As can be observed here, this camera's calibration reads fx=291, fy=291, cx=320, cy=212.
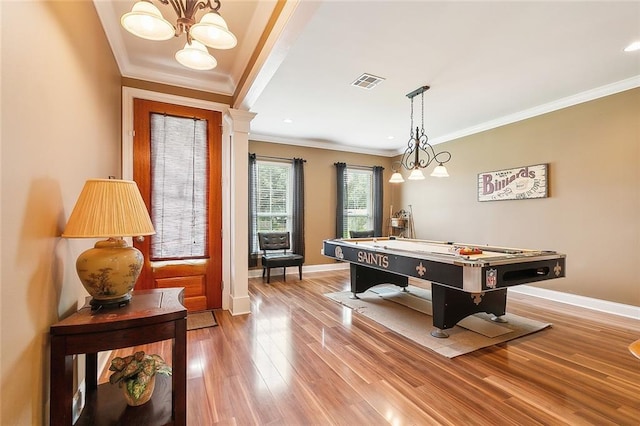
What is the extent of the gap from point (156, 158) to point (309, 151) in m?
3.45

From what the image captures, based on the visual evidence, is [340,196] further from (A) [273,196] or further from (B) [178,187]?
(B) [178,187]

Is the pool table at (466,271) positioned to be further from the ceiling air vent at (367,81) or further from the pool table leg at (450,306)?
the ceiling air vent at (367,81)

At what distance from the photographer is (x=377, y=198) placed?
6949mm

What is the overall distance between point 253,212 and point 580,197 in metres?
5.11

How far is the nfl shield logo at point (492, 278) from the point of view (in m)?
2.37

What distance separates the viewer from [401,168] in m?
6.92

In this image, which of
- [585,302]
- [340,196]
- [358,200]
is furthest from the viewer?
[358,200]

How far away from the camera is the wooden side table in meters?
1.22

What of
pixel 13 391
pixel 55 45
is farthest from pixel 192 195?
pixel 13 391

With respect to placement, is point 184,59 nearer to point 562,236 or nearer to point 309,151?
point 309,151

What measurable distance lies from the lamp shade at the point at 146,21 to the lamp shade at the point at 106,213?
2.83ft

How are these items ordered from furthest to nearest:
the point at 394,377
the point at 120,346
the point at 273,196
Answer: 1. the point at 273,196
2. the point at 394,377
3. the point at 120,346

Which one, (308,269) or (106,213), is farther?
(308,269)

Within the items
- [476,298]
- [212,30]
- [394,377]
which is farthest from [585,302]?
[212,30]
